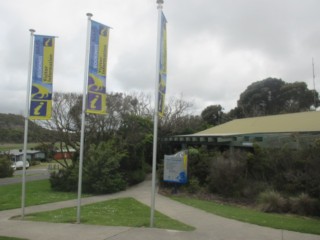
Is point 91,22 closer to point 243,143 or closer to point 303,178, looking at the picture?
point 303,178

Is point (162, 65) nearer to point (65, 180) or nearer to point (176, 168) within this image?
point (176, 168)

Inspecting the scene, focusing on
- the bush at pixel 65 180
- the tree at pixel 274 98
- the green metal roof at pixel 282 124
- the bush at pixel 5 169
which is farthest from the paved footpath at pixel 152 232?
the tree at pixel 274 98

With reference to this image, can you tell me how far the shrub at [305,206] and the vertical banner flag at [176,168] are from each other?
18.3 feet

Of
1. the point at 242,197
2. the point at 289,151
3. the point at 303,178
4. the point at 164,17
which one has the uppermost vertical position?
the point at 164,17

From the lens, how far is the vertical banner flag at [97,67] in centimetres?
1005

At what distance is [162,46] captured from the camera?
9.20 m

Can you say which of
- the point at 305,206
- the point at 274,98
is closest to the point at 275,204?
the point at 305,206

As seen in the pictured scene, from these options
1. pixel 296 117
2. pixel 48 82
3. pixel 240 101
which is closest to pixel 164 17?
pixel 48 82

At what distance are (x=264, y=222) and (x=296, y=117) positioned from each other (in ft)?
50.5

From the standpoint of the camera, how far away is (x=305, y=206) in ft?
A: 40.8

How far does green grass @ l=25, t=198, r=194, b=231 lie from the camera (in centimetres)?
907

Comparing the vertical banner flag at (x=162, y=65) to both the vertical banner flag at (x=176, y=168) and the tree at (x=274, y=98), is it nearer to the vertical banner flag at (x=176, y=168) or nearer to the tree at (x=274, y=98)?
the vertical banner flag at (x=176, y=168)

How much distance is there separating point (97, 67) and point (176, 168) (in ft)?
27.1

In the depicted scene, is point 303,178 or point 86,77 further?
point 303,178
